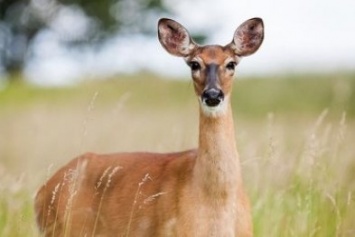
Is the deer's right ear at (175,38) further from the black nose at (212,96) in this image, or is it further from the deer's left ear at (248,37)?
the black nose at (212,96)

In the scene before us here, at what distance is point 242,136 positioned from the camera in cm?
875

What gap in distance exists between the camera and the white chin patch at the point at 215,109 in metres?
6.14

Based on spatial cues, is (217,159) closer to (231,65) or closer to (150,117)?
(231,65)

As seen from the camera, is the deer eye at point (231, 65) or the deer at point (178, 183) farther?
the deer eye at point (231, 65)

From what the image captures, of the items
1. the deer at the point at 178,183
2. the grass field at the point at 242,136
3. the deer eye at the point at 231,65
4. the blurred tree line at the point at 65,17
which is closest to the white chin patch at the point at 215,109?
the deer at the point at 178,183

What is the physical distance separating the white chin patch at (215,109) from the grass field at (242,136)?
0.57m

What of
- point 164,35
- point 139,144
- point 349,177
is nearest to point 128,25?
point 139,144

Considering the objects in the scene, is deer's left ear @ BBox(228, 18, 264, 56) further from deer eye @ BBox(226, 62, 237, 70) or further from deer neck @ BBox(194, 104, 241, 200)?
deer neck @ BBox(194, 104, 241, 200)

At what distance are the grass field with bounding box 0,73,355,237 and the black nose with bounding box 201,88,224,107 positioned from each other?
2.15ft

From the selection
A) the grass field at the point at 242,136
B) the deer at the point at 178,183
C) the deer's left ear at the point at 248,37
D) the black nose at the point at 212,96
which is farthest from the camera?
the grass field at the point at 242,136

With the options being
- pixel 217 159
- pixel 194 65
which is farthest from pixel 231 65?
pixel 217 159

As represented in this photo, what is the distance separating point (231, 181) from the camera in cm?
618

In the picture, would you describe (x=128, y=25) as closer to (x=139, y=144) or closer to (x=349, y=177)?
(x=139, y=144)

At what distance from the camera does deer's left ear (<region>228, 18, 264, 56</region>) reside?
6.48 metres
